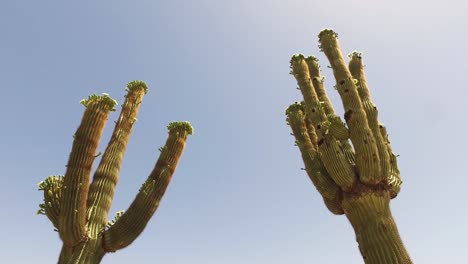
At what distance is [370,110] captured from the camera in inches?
328

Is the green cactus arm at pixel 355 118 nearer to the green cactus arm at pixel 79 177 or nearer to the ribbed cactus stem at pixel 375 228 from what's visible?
the ribbed cactus stem at pixel 375 228

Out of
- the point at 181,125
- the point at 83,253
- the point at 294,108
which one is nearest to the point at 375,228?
the point at 294,108

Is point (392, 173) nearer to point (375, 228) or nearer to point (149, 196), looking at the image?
point (375, 228)

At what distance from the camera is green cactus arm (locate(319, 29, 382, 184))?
7.48 meters

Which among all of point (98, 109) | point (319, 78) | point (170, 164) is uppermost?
point (319, 78)

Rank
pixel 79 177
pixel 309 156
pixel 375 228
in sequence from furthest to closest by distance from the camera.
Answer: pixel 309 156 < pixel 375 228 < pixel 79 177

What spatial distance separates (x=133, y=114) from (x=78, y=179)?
203cm

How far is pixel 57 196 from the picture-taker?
5.88m

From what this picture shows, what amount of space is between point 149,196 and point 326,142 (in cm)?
346

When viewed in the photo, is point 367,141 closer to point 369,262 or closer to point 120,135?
point 369,262

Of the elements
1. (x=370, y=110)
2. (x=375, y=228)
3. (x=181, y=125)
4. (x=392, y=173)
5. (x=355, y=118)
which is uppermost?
(x=370, y=110)

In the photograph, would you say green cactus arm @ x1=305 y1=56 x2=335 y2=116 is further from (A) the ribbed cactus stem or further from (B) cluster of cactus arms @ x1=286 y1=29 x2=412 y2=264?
(A) the ribbed cactus stem

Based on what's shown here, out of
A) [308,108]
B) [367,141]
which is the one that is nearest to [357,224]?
[367,141]

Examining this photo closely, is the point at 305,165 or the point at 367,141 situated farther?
the point at 305,165
